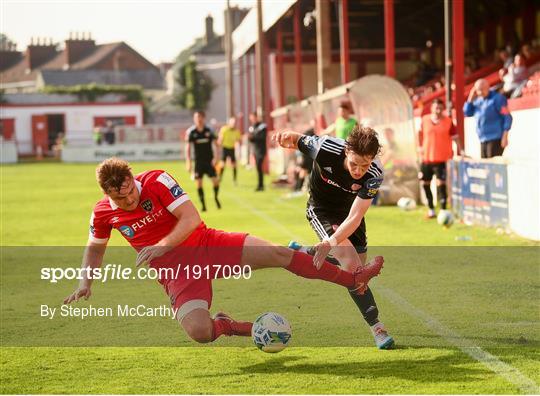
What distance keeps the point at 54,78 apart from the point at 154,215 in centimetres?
10321

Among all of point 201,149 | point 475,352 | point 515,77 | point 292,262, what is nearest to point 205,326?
point 292,262

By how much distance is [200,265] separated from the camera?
24.6ft

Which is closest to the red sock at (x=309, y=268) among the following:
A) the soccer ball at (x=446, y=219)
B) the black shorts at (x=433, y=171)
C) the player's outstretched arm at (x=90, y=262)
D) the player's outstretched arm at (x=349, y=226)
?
the player's outstretched arm at (x=349, y=226)

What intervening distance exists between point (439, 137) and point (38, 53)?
10477 cm

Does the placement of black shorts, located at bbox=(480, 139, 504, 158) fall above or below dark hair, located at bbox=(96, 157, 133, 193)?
below

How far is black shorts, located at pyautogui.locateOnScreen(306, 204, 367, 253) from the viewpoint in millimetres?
8031

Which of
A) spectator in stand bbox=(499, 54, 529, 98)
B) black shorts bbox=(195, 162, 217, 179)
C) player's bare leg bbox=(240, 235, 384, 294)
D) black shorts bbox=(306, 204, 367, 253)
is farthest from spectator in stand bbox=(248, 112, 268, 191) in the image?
player's bare leg bbox=(240, 235, 384, 294)

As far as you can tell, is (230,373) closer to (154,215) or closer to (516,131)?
(154,215)

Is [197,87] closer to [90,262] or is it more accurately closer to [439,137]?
[439,137]

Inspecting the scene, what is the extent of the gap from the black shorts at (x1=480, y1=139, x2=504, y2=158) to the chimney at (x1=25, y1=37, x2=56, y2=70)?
104407mm

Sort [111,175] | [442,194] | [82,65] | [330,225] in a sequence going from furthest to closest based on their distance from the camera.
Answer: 1. [82,65]
2. [442,194]
3. [330,225]
4. [111,175]

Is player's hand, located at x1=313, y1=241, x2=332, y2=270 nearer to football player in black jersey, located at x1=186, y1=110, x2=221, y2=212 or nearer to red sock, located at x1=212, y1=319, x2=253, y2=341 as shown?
red sock, located at x1=212, y1=319, x2=253, y2=341

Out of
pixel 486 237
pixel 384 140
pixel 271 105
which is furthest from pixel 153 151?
pixel 486 237

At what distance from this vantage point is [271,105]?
5909 centimetres
